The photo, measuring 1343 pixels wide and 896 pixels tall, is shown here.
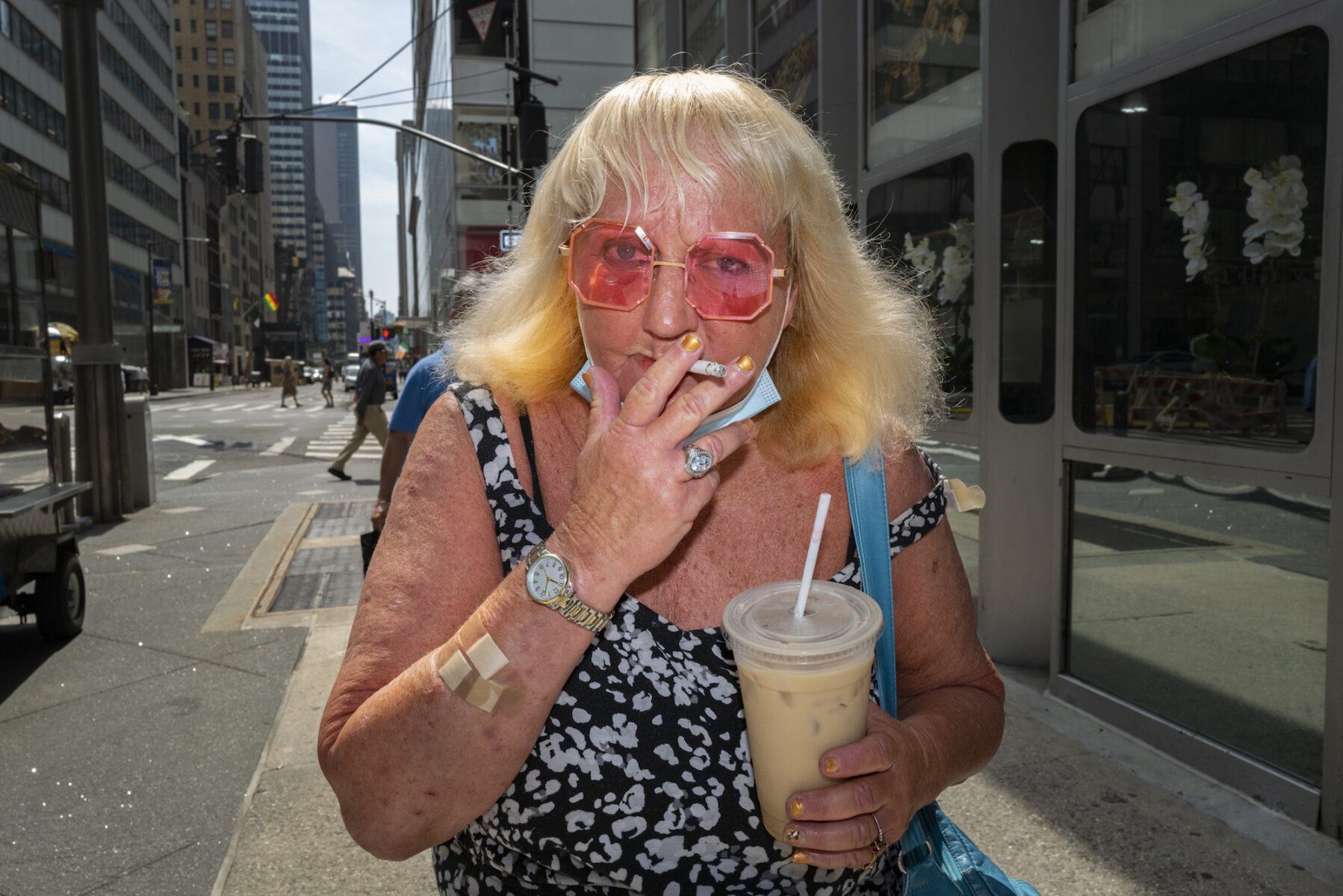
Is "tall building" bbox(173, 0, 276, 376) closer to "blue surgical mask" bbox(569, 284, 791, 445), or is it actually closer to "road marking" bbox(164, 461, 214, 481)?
"road marking" bbox(164, 461, 214, 481)

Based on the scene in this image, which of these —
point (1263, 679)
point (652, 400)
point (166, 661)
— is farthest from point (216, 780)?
point (1263, 679)

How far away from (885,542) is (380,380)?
12.6 m

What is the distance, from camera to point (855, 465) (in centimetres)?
155

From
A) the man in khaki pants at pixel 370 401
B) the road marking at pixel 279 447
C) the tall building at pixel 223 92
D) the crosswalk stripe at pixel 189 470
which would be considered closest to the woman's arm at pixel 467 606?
the man in khaki pants at pixel 370 401

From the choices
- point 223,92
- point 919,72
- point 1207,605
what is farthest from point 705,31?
point 223,92

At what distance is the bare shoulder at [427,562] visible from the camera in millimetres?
1320

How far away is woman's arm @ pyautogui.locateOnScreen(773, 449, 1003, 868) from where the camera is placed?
1.24m

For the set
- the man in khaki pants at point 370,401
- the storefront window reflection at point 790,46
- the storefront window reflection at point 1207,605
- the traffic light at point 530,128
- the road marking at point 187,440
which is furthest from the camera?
the road marking at point 187,440

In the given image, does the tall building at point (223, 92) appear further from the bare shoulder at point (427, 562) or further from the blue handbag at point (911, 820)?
the blue handbag at point (911, 820)

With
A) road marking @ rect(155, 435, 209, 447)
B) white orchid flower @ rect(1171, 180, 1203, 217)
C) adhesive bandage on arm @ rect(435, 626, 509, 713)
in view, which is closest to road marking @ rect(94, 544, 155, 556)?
white orchid flower @ rect(1171, 180, 1203, 217)

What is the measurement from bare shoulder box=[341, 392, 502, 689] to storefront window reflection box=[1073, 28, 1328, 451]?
293cm

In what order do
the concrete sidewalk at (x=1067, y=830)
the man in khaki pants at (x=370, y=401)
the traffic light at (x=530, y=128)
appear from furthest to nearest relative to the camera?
the man in khaki pants at (x=370, y=401), the traffic light at (x=530, y=128), the concrete sidewalk at (x=1067, y=830)

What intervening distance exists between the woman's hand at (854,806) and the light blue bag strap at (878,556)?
0.20 metres

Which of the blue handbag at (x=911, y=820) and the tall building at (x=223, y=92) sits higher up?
the tall building at (x=223, y=92)
